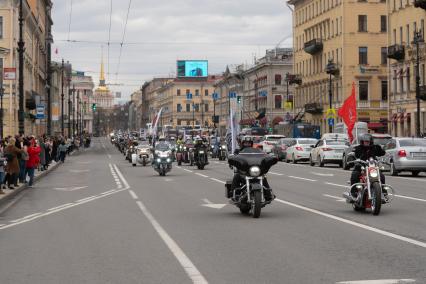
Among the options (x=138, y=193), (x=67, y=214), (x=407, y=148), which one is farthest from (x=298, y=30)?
(x=67, y=214)

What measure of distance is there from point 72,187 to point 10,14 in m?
45.9

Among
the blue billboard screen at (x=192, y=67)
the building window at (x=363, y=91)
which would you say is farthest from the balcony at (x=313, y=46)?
the blue billboard screen at (x=192, y=67)

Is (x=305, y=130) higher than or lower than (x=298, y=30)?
lower

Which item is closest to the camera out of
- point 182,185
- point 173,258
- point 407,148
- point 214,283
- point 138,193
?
point 214,283

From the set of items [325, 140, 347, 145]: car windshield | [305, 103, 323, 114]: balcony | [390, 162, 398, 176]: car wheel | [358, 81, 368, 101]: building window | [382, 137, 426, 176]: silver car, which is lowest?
[390, 162, 398, 176]: car wheel

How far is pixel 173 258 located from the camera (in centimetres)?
1133

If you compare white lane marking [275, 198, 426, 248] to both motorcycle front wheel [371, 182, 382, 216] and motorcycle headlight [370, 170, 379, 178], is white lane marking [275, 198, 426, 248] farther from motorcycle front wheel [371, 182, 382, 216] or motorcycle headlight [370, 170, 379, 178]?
motorcycle headlight [370, 170, 379, 178]

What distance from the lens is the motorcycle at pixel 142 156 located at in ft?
172

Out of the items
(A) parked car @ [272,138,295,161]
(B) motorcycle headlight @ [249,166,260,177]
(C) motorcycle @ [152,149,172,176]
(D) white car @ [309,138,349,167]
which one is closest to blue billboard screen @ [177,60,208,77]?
(A) parked car @ [272,138,295,161]

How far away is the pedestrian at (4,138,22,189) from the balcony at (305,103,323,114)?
71.8 m

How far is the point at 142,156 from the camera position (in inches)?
2062

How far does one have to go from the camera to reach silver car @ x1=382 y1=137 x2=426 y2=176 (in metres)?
34.1

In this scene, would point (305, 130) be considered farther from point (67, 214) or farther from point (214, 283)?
point (214, 283)

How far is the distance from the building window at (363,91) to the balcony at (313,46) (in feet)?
30.6
